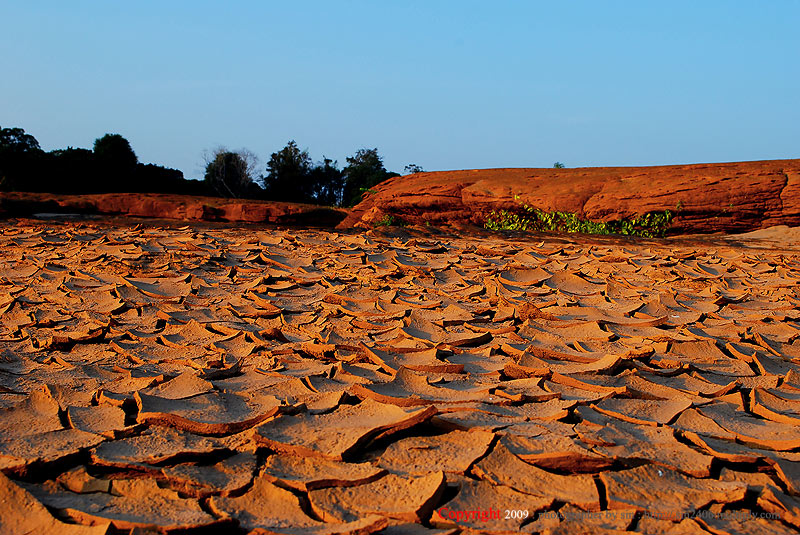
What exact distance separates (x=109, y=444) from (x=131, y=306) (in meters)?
1.27

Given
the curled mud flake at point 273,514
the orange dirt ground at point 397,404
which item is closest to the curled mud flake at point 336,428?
the orange dirt ground at point 397,404

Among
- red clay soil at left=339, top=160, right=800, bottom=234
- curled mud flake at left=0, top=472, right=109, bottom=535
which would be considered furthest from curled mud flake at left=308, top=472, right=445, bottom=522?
red clay soil at left=339, top=160, right=800, bottom=234

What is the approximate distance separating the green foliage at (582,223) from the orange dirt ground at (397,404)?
323 cm

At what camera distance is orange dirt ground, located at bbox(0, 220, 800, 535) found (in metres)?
0.89

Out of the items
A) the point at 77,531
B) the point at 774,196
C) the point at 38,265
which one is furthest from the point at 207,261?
the point at 774,196

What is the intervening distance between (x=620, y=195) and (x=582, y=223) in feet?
1.30

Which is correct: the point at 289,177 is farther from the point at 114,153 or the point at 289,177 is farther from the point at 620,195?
the point at 620,195

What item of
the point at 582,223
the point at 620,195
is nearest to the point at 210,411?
the point at 582,223

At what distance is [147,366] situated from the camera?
160 cm

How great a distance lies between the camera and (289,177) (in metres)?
16.7

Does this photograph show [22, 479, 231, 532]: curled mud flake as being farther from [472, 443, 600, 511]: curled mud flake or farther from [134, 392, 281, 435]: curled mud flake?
[472, 443, 600, 511]: curled mud flake

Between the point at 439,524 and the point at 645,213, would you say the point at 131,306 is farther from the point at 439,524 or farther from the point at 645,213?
the point at 645,213

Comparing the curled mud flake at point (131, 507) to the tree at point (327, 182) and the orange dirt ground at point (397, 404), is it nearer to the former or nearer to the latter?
the orange dirt ground at point (397, 404)

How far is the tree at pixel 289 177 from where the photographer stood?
16.3 metres
